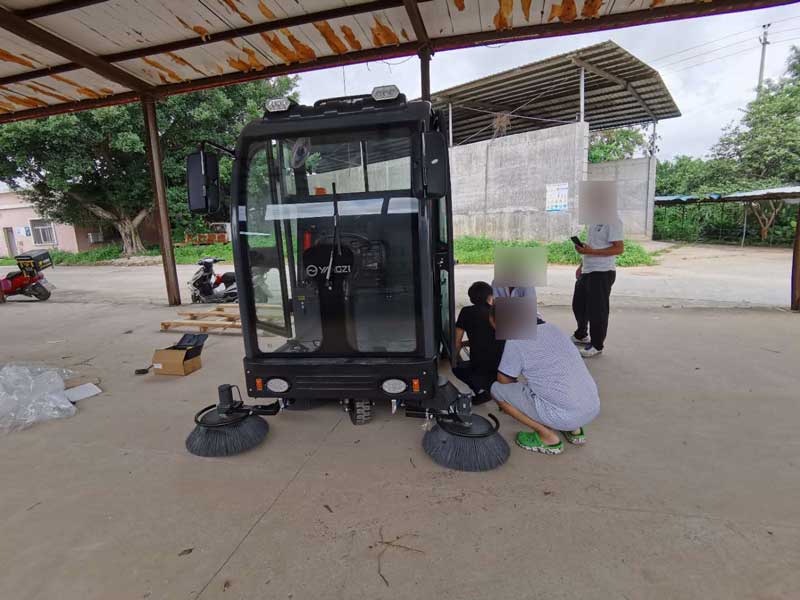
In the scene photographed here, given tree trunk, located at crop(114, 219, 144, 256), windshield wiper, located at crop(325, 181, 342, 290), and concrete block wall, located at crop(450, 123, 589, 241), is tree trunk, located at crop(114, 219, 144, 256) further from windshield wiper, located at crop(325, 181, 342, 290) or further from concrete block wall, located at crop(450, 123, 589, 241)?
windshield wiper, located at crop(325, 181, 342, 290)

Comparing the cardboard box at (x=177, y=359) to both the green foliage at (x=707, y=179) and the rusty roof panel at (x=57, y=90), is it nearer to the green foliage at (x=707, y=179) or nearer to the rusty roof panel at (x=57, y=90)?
the rusty roof panel at (x=57, y=90)

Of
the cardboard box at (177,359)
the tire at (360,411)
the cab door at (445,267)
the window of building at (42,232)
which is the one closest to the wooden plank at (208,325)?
the cardboard box at (177,359)

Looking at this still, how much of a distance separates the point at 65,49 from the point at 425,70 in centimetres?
405

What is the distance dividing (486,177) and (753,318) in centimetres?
1014

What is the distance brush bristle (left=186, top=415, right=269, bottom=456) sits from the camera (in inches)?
104

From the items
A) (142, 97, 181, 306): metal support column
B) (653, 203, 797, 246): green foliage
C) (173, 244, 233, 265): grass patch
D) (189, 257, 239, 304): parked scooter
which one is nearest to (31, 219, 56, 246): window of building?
(173, 244, 233, 265): grass patch

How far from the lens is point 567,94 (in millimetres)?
13695

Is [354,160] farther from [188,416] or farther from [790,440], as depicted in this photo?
[790,440]

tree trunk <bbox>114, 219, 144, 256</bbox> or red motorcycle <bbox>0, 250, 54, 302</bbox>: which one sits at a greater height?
tree trunk <bbox>114, 219, 144, 256</bbox>

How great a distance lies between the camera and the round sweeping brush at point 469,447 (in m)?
2.42

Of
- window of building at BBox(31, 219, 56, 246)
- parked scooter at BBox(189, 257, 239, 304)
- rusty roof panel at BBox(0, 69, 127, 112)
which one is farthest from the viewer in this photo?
window of building at BBox(31, 219, 56, 246)

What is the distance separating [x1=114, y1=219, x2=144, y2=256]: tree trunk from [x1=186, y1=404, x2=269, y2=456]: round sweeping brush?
1904 cm

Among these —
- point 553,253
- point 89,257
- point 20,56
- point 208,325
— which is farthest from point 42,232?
point 553,253

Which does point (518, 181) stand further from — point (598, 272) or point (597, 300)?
point (597, 300)
